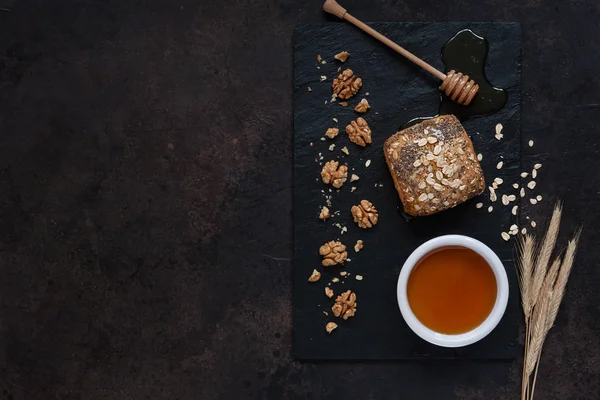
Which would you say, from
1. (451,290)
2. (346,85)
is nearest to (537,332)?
(451,290)

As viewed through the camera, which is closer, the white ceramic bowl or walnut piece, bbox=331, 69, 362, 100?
the white ceramic bowl

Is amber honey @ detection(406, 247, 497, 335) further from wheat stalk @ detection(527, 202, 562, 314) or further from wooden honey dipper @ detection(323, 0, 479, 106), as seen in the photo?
wooden honey dipper @ detection(323, 0, 479, 106)

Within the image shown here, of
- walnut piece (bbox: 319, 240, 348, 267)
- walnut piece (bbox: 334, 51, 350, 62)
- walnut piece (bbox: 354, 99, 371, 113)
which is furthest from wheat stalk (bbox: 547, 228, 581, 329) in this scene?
walnut piece (bbox: 334, 51, 350, 62)

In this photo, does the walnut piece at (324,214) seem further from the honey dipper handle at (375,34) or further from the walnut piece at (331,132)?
the honey dipper handle at (375,34)

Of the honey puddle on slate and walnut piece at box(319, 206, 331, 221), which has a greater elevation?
the honey puddle on slate

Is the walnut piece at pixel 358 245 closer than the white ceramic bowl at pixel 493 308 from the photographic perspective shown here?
No

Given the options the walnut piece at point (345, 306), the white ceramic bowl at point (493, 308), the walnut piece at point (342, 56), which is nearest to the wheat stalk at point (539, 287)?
the white ceramic bowl at point (493, 308)
